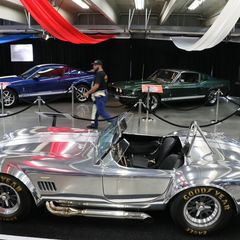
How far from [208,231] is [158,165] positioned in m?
0.94

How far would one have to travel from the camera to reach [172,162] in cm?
374

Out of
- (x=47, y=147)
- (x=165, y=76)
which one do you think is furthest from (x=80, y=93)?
(x=47, y=147)

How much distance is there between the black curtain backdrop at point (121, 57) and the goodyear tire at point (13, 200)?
38.5 ft

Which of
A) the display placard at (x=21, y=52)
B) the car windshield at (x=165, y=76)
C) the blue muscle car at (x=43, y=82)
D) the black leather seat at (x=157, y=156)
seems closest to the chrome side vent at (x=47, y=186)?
the black leather seat at (x=157, y=156)

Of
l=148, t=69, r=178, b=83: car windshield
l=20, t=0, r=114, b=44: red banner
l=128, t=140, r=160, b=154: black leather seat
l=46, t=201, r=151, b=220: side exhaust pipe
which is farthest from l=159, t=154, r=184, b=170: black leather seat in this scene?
l=148, t=69, r=178, b=83: car windshield

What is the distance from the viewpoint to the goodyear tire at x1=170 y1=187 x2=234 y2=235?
3467mm

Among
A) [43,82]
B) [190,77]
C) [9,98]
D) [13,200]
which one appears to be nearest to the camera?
[13,200]

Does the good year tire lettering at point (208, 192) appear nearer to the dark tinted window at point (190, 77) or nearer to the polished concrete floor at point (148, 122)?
the polished concrete floor at point (148, 122)

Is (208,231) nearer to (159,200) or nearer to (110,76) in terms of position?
(159,200)

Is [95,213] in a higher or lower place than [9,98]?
lower

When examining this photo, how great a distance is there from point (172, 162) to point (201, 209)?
2.02ft

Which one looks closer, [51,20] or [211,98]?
[51,20]

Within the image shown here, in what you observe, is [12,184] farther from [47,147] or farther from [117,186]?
[117,186]

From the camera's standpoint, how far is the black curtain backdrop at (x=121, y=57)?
46.2 ft
